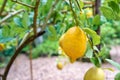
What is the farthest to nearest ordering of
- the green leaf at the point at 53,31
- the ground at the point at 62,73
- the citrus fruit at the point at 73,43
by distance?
the ground at the point at 62,73 < the green leaf at the point at 53,31 < the citrus fruit at the point at 73,43

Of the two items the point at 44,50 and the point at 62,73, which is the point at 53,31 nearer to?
the point at 62,73

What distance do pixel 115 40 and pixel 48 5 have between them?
3.18m

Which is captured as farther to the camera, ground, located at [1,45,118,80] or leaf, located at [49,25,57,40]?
ground, located at [1,45,118,80]

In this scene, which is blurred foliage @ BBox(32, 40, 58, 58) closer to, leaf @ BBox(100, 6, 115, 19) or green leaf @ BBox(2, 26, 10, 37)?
green leaf @ BBox(2, 26, 10, 37)

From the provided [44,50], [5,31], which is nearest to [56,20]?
[5,31]

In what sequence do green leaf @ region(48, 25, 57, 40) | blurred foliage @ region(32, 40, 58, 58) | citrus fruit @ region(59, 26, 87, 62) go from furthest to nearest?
blurred foliage @ region(32, 40, 58, 58), green leaf @ region(48, 25, 57, 40), citrus fruit @ region(59, 26, 87, 62)

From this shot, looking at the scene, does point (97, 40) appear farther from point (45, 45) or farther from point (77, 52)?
point (45, 45)

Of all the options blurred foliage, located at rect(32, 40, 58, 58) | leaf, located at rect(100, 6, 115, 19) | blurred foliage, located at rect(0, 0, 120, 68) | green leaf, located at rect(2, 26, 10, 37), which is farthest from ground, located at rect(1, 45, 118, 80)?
blurred foliage, located at rect(32, 40, 58, 58)

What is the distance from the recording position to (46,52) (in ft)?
10.7

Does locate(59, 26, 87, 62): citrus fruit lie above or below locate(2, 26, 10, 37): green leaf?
above

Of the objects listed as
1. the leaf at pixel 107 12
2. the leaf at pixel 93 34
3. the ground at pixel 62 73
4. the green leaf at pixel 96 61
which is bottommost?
the ground at pixel 62 73

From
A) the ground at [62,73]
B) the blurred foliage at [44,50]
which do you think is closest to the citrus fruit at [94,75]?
the ground at [62,73]

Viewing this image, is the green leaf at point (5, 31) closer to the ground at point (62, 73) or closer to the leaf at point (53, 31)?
the leaf at point (53, 31)

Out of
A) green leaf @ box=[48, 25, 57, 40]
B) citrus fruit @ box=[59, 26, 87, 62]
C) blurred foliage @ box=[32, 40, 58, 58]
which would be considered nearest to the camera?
citrus fruit @ box=[59, 26, 87, 62]
